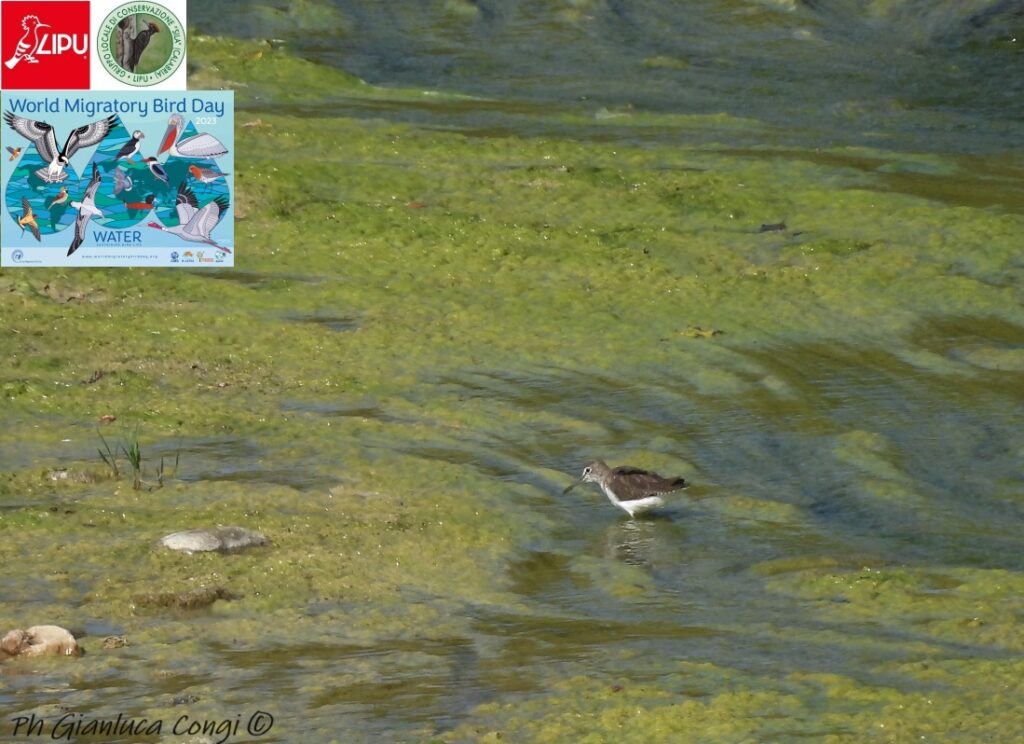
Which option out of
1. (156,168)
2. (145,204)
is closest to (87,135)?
(156,168)

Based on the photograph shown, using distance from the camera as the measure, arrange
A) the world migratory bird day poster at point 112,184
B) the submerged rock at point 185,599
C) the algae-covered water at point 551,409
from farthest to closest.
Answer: the world migratory bird day poster at point 112,184 < the submerged rock at point 185,599 < the algae-covered water at point 551,409

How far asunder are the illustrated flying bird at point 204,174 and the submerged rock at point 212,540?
6093 mm

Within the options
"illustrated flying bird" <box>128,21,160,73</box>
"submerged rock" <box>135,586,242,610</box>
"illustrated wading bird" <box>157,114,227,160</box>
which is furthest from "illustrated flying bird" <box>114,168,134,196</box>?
"submerged rock" <box>135,586,242,610</box>

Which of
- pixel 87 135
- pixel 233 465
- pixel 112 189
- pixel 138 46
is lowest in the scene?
pixel 233 465

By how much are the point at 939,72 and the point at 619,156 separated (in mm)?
5048

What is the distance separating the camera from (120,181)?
13.6 metres

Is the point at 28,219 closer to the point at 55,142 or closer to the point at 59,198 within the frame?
the point at 59,198

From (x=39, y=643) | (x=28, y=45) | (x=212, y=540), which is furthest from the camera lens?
(x=28, y=45)

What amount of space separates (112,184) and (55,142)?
69 cm

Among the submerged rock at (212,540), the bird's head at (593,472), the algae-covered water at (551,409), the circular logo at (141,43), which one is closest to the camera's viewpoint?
the algae-covered water at (551,409)

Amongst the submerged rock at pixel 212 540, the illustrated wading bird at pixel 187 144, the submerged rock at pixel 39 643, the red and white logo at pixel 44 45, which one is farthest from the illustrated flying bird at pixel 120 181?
the submerged rock at pixel 39 643

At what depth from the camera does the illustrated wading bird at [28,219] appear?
13.2 meters

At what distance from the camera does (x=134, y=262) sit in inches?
510

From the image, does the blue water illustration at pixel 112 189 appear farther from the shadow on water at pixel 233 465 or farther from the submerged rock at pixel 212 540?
the submerged rock at pixel 212 540
